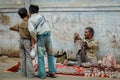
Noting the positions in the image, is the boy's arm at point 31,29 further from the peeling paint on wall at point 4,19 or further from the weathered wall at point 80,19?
the peeling paint on wall at point 4,19

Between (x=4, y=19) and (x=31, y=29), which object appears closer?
(x=31, y=29)

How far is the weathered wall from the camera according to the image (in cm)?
948

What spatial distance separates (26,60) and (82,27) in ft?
7.83

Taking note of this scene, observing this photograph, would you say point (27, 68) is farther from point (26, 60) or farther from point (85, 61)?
point (85, 61)

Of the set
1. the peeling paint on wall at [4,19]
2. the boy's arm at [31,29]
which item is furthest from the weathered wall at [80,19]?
the boy's arm at [31,29]

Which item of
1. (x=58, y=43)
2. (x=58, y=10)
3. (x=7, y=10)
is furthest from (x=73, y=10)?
(x=7, y=10)

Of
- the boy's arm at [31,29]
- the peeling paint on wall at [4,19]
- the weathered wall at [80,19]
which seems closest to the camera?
the boy's arm at [31,29]

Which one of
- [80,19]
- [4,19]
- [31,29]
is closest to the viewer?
[31,29]

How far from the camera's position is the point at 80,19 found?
980cm

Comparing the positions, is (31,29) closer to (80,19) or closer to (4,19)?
(80,19)

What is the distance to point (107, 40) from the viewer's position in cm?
958

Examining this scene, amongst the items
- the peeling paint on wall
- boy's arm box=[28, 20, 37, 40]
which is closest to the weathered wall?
the peeling paint on wall

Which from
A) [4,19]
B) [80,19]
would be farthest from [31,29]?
[4,19]

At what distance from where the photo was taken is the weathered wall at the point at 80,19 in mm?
9484
